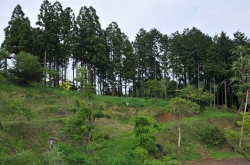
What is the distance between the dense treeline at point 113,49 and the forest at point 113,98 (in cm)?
13

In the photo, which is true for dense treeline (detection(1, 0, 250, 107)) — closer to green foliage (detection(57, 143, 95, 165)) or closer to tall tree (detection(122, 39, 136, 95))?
tall tree (detection(122, 39, 136, 95))

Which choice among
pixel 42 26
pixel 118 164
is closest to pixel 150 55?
pixel 42 26

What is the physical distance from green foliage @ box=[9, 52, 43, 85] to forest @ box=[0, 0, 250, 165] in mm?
98

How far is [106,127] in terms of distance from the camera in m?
19.7

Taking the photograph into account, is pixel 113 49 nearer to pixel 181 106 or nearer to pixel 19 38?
pixel 19 38

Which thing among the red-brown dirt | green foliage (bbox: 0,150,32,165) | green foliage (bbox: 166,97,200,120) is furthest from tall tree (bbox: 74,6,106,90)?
green foliage (bbox: 0,150,32,165)

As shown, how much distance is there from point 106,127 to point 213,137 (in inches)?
344

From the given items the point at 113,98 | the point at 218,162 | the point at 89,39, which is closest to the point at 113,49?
the point at 89,39

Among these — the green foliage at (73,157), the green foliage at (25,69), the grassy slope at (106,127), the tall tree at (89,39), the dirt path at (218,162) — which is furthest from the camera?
the tall tree at (89,39)

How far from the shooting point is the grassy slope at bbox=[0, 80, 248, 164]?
14.4 m

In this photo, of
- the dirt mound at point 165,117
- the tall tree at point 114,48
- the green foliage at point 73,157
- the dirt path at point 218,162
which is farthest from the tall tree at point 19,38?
the dirt path at point 218,162

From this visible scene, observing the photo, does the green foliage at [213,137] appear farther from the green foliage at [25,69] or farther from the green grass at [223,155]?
the green foliage at [25,69]

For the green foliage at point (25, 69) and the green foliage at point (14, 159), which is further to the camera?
the green foliage at point (25, 69)

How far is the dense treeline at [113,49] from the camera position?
29266 mm
